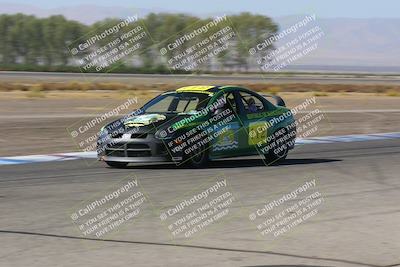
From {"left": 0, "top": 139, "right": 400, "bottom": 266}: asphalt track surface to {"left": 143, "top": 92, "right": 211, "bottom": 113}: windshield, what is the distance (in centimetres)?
102

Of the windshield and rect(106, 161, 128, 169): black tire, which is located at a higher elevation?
the windshield

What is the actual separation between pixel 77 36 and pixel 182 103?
11434cm

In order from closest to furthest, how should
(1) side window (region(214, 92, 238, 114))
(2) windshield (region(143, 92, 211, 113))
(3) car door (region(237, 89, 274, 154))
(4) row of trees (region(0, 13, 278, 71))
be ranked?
1. (2) windshield (region(143, 92, 211, 113))
2. (1) side window (region(214, 92, 238, 114))
3. (3) car door (region(237, 89, 274, 154))
4. (4) row of trees (region(0, 13, 278, 71))

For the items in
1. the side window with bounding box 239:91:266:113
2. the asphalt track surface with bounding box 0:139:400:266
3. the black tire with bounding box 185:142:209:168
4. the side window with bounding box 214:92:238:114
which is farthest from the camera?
the side window with bounding box 239:91:266:113

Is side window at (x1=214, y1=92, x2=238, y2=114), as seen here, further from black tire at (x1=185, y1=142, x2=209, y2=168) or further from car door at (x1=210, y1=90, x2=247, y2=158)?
black tire at (x1=185, y1=142, x2=209, y2=168)

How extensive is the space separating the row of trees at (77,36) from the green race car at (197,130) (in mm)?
100062

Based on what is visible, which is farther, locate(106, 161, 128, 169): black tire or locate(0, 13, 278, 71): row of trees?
locate(0, 13, 278, 71): row of trees

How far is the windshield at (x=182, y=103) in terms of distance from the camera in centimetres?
1410

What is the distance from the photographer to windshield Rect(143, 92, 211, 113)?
1410 cm

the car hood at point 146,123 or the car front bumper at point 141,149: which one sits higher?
the car hood at point 146,123

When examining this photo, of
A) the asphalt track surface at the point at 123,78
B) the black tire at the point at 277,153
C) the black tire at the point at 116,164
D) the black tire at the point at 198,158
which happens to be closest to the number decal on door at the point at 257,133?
the black tire at the point at 277,153

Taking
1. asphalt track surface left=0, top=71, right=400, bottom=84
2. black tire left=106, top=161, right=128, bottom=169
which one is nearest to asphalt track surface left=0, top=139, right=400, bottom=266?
black tire left=106, top=161, right=128, bottom=169

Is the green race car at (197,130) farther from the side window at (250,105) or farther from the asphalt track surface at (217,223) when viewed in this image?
the asphalt track surface at (217,223)

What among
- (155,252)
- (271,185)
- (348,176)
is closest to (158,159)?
(271,185)
